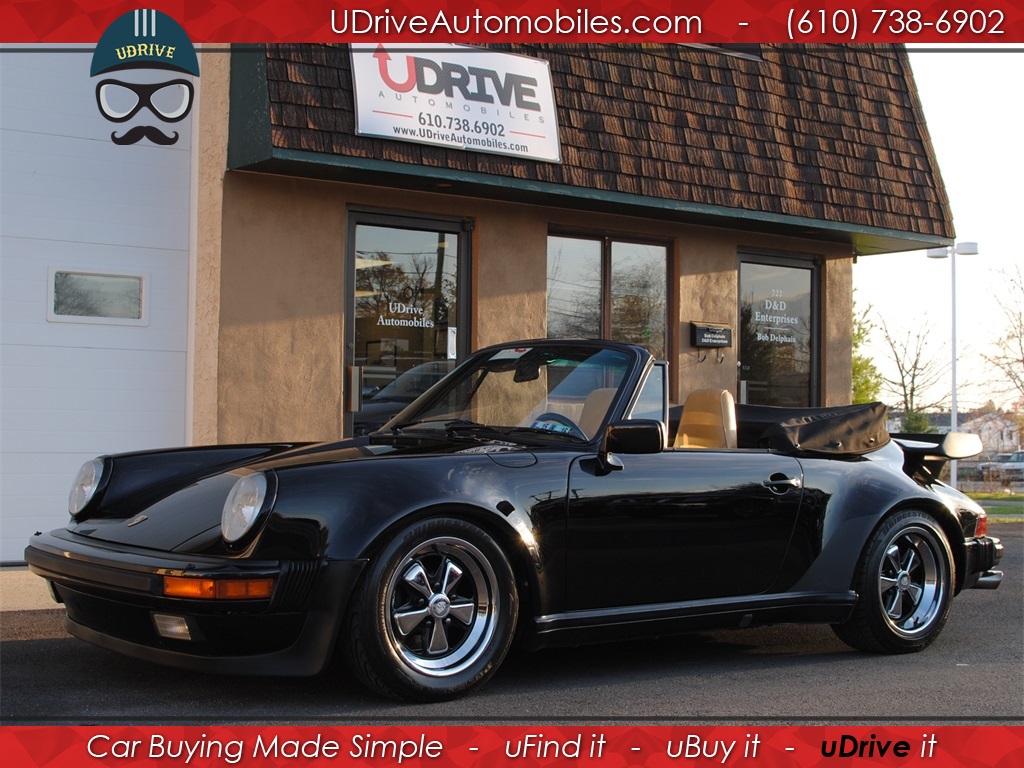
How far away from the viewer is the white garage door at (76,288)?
27.5 ft

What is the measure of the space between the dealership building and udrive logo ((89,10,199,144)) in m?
0.09

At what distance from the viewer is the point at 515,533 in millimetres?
4473

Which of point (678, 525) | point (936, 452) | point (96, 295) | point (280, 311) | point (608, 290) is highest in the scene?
point (608, 290)

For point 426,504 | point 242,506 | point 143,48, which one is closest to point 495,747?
point 426,504

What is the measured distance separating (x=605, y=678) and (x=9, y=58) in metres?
6.55

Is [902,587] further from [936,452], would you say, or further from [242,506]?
[242,506]

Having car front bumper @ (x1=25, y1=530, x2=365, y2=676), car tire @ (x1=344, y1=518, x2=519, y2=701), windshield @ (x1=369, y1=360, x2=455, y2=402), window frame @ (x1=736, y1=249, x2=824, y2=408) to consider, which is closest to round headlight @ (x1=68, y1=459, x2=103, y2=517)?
car front bumper @ (x1=25, y1=530, x2=365, y2=676)

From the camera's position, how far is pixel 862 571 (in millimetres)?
5520

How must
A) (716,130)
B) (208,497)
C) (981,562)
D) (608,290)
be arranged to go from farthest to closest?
(608,290) → (716,130) → (981,562) → (208,497)

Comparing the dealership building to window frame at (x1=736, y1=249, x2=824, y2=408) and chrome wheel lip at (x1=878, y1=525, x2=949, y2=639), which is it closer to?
window frame at (x1=736, y1=249, x2=824, y2=408)

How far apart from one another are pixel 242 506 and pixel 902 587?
11.0 feet

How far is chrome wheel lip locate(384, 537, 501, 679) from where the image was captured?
166 inches

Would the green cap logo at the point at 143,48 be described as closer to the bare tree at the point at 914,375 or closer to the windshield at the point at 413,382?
the windshield at the point at 413,382

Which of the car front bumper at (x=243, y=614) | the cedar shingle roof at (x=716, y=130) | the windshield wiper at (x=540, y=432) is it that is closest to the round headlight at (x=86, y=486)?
the car front bumper at (x=243, y=614)
